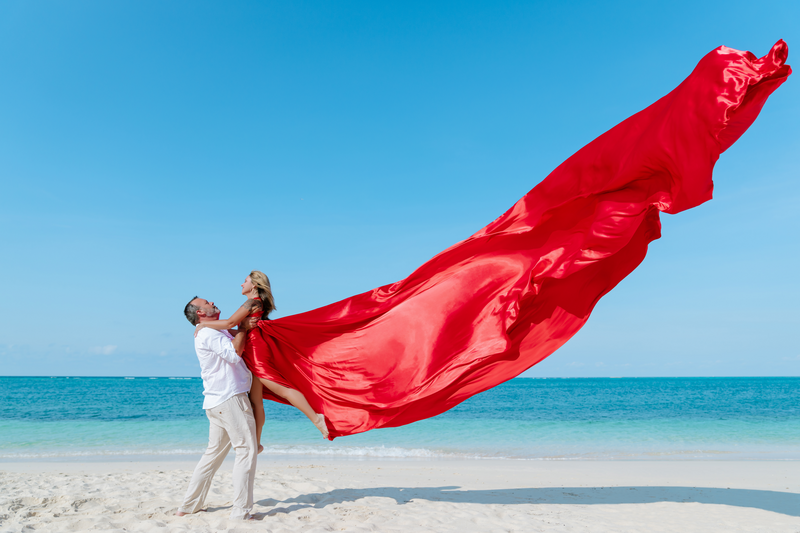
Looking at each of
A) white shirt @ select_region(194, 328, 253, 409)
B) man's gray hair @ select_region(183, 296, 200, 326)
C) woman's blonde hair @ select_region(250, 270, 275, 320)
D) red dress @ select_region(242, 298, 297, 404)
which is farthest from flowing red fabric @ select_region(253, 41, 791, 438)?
man's gray hair @ select_region(183, 296, 200, 326)

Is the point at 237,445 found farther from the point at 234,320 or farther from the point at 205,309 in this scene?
the point at 205,309

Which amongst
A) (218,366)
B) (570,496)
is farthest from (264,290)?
(570,496)

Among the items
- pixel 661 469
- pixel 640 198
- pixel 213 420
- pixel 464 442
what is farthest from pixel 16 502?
pixel 464 442

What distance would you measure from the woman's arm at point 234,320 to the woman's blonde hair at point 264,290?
0.11 meters

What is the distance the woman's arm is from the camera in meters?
4.48

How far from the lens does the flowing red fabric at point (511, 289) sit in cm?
447

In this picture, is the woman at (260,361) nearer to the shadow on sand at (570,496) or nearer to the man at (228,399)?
the man at (228,399)

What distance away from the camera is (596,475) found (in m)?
9.03

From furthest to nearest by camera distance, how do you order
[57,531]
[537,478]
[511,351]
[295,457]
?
[295,457] < [537,478] < [511,351] < [57,531]

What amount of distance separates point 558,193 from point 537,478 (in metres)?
5.65

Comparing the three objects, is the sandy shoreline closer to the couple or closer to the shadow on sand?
the shadow on sand

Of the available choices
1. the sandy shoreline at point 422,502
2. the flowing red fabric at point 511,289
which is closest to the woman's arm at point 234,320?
the flowing red fabric at point 511,289

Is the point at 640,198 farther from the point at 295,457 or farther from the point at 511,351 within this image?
the point at 295,457

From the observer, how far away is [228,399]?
14.9ft
